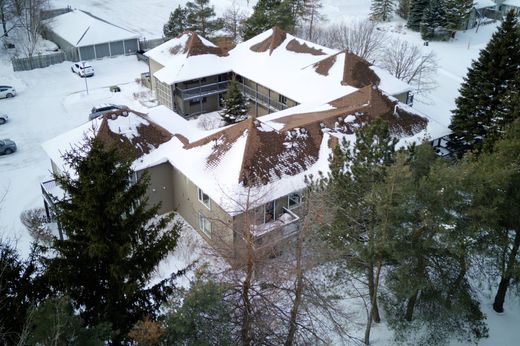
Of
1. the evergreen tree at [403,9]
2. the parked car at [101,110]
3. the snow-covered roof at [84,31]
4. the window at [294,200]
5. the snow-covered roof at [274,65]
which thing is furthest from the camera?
the evergreen tree at [403,9]

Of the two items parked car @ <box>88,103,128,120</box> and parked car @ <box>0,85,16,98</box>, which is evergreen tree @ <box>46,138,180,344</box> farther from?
parked car @ <box>0,85,16,98</box>

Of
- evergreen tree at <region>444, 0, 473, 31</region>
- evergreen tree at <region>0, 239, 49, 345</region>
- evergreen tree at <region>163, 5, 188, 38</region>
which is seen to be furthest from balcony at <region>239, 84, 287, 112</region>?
evergreen tree at <region>444, 0, 473, 31</region>

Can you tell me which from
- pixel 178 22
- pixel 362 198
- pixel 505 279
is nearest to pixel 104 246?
pixel 362 198

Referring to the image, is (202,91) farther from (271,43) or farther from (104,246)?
(104,246)

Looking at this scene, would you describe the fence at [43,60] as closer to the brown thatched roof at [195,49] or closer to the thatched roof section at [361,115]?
the brown thatched roof at [195,49]

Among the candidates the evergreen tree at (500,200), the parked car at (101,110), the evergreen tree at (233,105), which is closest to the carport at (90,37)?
the parked car at (101,110)

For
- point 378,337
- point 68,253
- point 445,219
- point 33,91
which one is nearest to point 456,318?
point 378,337
